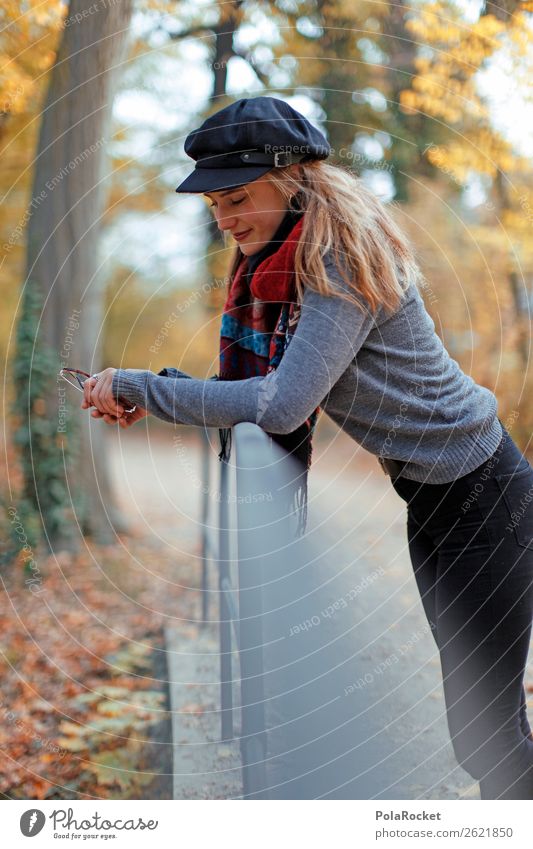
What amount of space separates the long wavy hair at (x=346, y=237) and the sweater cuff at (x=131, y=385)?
14.3 inches

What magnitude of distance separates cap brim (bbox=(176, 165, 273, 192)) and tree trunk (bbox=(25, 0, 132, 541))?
348 centimetres

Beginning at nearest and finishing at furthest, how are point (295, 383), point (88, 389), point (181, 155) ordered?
point (295, 383) → point (88, 389) → point (181, 155)

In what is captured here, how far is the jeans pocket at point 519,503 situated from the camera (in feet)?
5.72

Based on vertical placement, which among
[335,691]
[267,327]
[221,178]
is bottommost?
[335,691]

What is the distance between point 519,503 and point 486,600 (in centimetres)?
22

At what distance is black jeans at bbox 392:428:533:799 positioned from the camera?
1.73 metres

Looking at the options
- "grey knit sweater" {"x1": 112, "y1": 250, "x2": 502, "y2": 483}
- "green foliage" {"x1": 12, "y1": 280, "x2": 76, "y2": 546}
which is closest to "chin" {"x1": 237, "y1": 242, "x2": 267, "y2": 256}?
"grey knit sweater" {"x1": 112, "y1": 250, "x2": 502, "y2": 483}

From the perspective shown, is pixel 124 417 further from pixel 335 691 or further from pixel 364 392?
pixel 335 691

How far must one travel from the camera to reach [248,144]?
64.9 inches

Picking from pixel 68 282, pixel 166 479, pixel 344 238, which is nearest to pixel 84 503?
pixel 68 282

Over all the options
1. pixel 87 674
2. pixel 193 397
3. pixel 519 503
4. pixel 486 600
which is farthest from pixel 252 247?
pixel 87 674

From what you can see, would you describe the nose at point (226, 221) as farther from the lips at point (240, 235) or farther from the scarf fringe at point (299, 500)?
the scarf fringe at point (299, 500)

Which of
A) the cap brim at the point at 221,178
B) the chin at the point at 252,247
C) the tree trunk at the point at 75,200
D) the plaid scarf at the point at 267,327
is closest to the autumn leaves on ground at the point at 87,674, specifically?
the tree trunk at the point at 75,200

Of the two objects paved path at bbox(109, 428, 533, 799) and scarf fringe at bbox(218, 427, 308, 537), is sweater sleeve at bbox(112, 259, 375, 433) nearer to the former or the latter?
scarf fringe at bbox(218, 427, 308, 537)
